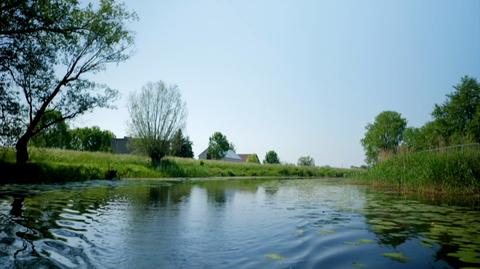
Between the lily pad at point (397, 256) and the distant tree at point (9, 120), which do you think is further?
the distant tree at point (9, 120)

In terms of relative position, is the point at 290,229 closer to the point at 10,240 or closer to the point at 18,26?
the point at 10,240

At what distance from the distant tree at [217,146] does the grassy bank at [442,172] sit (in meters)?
84.7

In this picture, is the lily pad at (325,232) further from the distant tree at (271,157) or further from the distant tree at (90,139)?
the distant tree at (271,157)

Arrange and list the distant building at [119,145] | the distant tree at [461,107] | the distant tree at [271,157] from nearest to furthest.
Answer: the distant tree at [461,107]
the distant building at [119,145]
the distant tree at [271,157]

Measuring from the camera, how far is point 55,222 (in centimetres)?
680

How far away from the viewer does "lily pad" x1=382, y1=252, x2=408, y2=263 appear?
430 cm

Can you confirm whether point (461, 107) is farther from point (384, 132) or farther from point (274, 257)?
point (274, 257)

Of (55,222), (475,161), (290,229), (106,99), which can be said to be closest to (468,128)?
(475,161)

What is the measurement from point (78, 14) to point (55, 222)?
16733 mm

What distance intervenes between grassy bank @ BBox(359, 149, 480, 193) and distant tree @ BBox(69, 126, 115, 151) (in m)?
75.7

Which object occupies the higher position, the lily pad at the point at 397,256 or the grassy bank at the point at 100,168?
the grassy bank at the point at 100,168

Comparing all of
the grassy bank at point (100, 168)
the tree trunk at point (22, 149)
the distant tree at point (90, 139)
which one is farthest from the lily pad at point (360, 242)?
the distant tree at point (90, 139)

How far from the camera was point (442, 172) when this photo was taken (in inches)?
574

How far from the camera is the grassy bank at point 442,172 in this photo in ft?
45.2
